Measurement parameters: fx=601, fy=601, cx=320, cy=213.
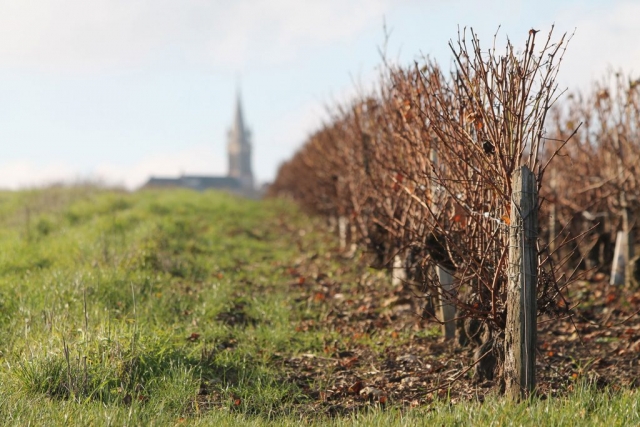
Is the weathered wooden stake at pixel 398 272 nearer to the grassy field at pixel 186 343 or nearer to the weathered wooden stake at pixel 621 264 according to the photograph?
the grassy field at pixel 186 343

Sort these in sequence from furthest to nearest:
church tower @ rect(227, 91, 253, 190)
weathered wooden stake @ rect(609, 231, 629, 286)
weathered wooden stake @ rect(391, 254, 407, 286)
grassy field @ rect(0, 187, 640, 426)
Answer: church tower @ rect(227, 91, 253, 190)
weathered wooden stake @ rect(609, 231, 629, 286)
weathered wooden stake @ rect(391, 254, 407, 286)
grassy field @ rect(0, 187, 640, 426)

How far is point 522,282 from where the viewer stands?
3910 millimetres

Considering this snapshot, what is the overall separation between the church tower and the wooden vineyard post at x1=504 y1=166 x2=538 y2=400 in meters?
107

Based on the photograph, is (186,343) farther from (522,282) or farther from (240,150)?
(240,150)

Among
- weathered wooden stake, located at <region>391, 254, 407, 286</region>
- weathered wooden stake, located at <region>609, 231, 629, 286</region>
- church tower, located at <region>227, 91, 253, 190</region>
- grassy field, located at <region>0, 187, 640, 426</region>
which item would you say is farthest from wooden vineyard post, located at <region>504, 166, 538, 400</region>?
church tower, located at <region>227, 91, 253, 190</region>

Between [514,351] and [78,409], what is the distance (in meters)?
2.84

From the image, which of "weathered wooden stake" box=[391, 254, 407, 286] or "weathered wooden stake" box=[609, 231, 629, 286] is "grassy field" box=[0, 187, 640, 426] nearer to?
"weathered wooden stake" box=[391, 254, 407, 286]

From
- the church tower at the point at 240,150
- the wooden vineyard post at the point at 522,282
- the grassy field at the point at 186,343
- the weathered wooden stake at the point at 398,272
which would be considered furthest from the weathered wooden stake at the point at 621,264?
the church tower at the point at 240,150

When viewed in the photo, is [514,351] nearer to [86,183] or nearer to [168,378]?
[168,378]

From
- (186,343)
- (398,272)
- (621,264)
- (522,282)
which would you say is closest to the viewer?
(522,282)

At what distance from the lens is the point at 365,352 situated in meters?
5.54

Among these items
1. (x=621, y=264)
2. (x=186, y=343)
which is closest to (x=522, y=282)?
(x=186, y=343)

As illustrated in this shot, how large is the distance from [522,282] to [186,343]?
281 cm

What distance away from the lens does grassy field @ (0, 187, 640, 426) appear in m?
3.79
